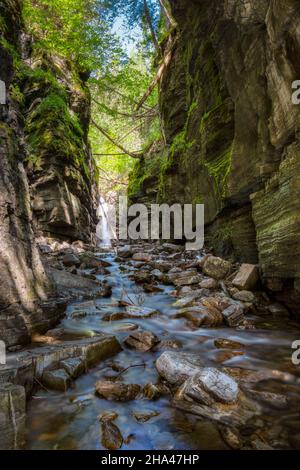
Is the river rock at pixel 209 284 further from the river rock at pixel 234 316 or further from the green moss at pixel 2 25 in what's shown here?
the green moss at pixel 2 25

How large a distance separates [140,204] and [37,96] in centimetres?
706

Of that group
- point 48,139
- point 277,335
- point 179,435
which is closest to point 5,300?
point 179,435

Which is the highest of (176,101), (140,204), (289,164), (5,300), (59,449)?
(176,101)

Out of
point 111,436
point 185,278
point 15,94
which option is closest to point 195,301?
point 185,278

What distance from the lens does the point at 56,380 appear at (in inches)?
88.0

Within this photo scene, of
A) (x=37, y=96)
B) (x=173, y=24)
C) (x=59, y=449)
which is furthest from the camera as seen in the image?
(x=37, y=96)

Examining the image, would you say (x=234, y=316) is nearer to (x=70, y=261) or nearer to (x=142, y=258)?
(x=70, y=261)

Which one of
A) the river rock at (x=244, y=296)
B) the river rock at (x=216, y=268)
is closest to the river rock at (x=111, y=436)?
the river rock at (x=244, y=296)

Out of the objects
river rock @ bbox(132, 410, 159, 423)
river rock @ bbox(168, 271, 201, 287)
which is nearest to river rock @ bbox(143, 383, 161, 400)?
river rock @ bbox(132, 410, 159, 423)

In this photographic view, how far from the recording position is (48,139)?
1079 cm

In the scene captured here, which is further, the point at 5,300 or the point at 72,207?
the point at 72,207

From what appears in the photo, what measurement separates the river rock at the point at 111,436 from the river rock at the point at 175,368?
0.64 metres

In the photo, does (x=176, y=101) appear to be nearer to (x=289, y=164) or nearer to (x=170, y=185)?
(x=170, y=185)

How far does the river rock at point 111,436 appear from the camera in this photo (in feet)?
5.48
